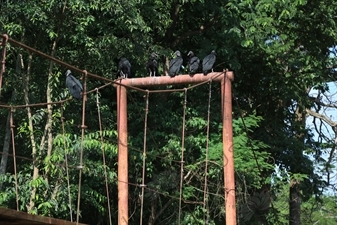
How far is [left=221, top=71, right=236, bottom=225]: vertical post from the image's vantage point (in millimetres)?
4129

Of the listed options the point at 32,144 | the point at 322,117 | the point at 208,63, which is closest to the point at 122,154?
the point at 208,63

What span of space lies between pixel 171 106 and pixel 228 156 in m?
3.57

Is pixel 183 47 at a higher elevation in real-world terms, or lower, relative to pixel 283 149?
higher

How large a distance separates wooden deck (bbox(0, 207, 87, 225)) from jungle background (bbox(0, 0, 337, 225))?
2425 millimetres

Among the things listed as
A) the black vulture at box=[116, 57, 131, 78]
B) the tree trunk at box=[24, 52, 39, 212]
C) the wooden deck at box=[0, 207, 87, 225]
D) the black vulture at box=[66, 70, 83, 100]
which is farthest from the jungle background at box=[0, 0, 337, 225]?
the wooden deck at box=[0, 207, 87, 225]

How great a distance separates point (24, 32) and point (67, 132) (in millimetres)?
982

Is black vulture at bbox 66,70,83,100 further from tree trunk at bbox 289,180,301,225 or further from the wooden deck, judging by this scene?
tree trunk at bbox 289,180,301,225

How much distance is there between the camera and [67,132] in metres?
6.52

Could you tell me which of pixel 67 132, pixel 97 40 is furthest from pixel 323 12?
pixel 67 132

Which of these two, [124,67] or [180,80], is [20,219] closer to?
[180,80]

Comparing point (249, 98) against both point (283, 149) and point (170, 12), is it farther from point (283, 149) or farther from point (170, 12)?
point (170, 12)

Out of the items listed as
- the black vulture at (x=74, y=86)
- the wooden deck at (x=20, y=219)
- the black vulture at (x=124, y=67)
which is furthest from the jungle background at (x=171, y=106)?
the wooden deck at (x=20, y=219)

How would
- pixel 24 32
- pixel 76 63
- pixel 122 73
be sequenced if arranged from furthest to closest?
pixel 76 63, pixel 24 32, pixel 122 73

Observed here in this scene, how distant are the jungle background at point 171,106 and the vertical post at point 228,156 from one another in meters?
1.33
